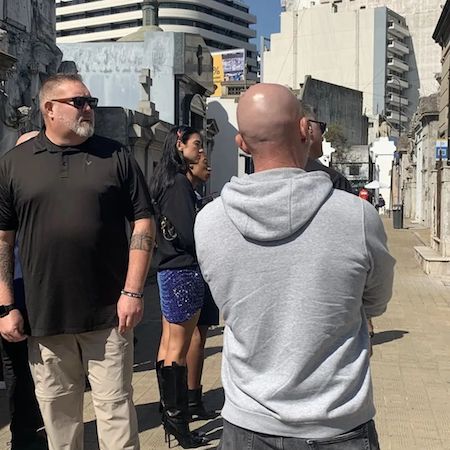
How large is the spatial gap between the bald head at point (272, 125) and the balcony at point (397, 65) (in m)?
98.7

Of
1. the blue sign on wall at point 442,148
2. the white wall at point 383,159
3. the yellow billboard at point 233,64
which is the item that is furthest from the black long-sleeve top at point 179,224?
the yellow billboard at point 233,64

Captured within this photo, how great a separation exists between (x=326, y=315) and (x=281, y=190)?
1.26 feet

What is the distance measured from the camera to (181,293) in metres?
4.43

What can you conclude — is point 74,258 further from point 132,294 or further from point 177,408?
point 177,408

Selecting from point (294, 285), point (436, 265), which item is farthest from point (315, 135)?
point (436, 265)

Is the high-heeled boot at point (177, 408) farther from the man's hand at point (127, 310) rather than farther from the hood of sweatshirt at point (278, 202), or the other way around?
the hood of sweatshirt at point (278, 202)

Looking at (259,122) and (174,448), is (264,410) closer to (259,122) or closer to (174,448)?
(259,122)

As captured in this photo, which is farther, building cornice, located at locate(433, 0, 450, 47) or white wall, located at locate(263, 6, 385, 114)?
white wall, located at locate(263, 6, 385, 114)

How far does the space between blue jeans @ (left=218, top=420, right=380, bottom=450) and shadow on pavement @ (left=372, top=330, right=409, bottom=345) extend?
572 centimetres

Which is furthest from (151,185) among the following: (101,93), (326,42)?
(326,42)

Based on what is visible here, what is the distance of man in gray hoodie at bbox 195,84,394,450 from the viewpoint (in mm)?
1976

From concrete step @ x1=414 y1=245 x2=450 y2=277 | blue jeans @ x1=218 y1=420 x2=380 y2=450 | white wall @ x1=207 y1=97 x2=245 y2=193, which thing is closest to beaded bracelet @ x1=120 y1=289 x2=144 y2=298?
blue jeans @ x1=218 y1=420 x2=380 y2=450

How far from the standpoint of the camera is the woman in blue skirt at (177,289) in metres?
4.35

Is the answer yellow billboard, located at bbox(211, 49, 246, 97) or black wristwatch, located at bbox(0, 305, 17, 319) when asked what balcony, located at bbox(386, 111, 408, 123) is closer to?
yellow billboard, located at bbox(211, 49, 246, 97)
